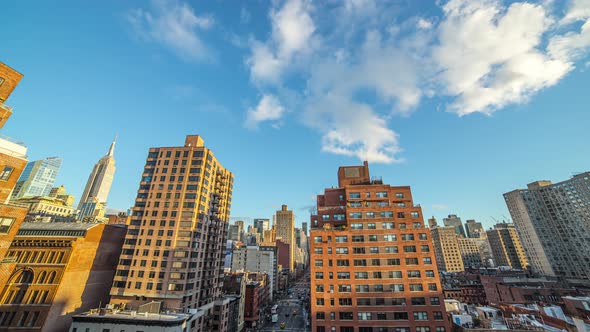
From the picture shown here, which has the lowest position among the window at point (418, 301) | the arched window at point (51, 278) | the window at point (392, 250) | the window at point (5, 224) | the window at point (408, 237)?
→ the window at point (418, 301)

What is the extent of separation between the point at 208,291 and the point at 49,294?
135 ft

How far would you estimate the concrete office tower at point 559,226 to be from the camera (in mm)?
134212

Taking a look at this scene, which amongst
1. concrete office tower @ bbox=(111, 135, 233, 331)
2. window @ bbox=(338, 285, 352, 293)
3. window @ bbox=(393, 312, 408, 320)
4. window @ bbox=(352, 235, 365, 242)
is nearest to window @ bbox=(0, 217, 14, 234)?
concrete office tower @ bbox=(111, 135, 233, 331)

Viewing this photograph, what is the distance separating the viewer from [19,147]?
34062mm

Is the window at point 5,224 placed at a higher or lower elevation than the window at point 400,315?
higher

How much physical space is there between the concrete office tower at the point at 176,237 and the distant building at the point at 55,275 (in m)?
7.44

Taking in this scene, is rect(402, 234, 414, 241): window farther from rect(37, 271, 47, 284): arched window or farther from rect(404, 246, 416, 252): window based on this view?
rect(37, 271, 47, 284): arched window

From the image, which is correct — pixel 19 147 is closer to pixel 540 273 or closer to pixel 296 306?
pixel 296 306

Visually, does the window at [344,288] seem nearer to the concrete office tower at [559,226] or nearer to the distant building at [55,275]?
the distant building at [55,275]

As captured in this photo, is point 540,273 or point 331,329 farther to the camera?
point 540,273

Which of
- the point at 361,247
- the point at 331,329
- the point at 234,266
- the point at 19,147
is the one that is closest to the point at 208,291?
the point at 331,329

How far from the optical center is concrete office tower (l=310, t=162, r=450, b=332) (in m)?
61.5

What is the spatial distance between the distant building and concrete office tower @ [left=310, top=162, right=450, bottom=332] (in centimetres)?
6555

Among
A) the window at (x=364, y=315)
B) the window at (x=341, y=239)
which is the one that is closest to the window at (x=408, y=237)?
the window at (x=341, y=239)
